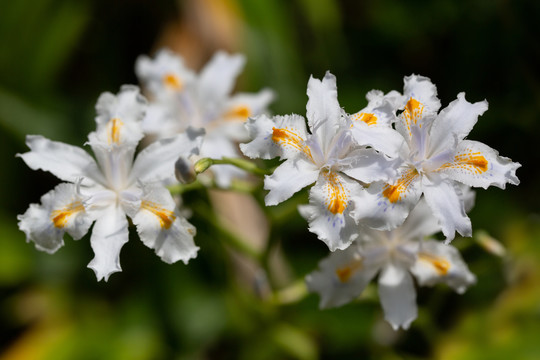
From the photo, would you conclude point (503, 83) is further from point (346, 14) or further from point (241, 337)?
point (241, 337)

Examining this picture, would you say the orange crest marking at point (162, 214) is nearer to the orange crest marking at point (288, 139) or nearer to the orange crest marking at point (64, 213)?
the orange crest marking at point (64, 213)

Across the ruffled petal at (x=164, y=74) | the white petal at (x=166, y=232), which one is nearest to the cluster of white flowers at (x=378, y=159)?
the white petal at (x=166, y=232)

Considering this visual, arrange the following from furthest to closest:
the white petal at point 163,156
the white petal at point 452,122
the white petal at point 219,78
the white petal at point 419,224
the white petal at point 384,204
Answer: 1. the white petal at point 219,78
2. the white petal at point 419,224
3. the white petal at point 163,156
4. the white petal at point 452,122
5. the white petal at point 384,204

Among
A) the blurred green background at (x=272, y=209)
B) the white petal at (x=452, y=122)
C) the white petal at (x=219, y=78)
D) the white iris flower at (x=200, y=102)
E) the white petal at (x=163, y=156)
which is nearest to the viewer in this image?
the white petal at (x=452, y=122)

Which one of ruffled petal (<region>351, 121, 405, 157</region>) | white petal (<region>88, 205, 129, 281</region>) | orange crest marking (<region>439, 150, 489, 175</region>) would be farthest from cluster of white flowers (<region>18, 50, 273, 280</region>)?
orange crest marking (<region>439, 150, 489, 175</region>)

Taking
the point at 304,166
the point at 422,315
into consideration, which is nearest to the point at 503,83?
the point at 422,315
